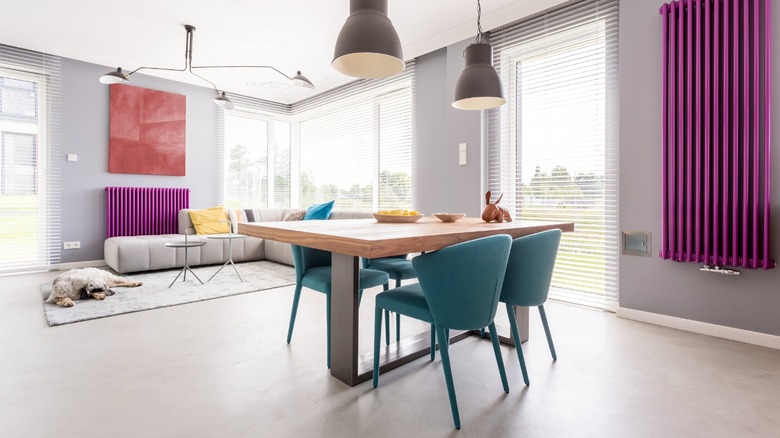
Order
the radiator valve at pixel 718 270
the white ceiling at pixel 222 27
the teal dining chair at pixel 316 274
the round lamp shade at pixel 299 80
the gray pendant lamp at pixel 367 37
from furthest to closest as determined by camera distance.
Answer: the round lamp shade at pixel 299 80 → the white ceiling at pixel 222 27 → the radiator valve at pixel 718 270 → the teal dining chair at pixel 316 274 → the gray pendant lamp at pixel 367 37

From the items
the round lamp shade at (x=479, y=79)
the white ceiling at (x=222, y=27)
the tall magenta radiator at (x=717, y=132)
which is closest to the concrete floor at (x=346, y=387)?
the tall magenta radiator at (x=717, y=132)

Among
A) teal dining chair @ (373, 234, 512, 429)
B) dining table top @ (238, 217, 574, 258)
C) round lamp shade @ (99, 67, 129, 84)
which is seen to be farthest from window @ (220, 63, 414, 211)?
teal dining chair @ (373, 234, 512, 429)

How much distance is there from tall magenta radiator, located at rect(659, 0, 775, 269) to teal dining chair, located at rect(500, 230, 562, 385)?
1.40 m

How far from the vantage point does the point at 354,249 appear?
138 centimetres

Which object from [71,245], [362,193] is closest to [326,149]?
[362,193]

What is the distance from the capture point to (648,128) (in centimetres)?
293

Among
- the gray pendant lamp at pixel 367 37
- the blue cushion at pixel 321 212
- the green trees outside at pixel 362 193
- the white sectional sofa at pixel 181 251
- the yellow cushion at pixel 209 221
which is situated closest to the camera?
the gray pendant lamp at pixel 367 37

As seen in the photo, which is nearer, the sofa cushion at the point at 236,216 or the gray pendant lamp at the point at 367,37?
the gray pendant lamp at the point at 367,37

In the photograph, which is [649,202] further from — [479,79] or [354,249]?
[354,249]

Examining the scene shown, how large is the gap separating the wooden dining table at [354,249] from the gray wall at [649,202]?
1.23 meters

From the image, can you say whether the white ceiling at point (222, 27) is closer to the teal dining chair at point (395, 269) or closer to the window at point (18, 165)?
the window at point (18, 165)

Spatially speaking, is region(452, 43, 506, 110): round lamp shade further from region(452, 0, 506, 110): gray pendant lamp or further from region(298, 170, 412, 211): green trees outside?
region(298, 170, 412, 211): green trees outside

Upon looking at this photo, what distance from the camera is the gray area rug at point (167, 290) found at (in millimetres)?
3037

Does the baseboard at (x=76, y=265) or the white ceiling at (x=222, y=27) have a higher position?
the white ceiling at (x=222, y=27)
